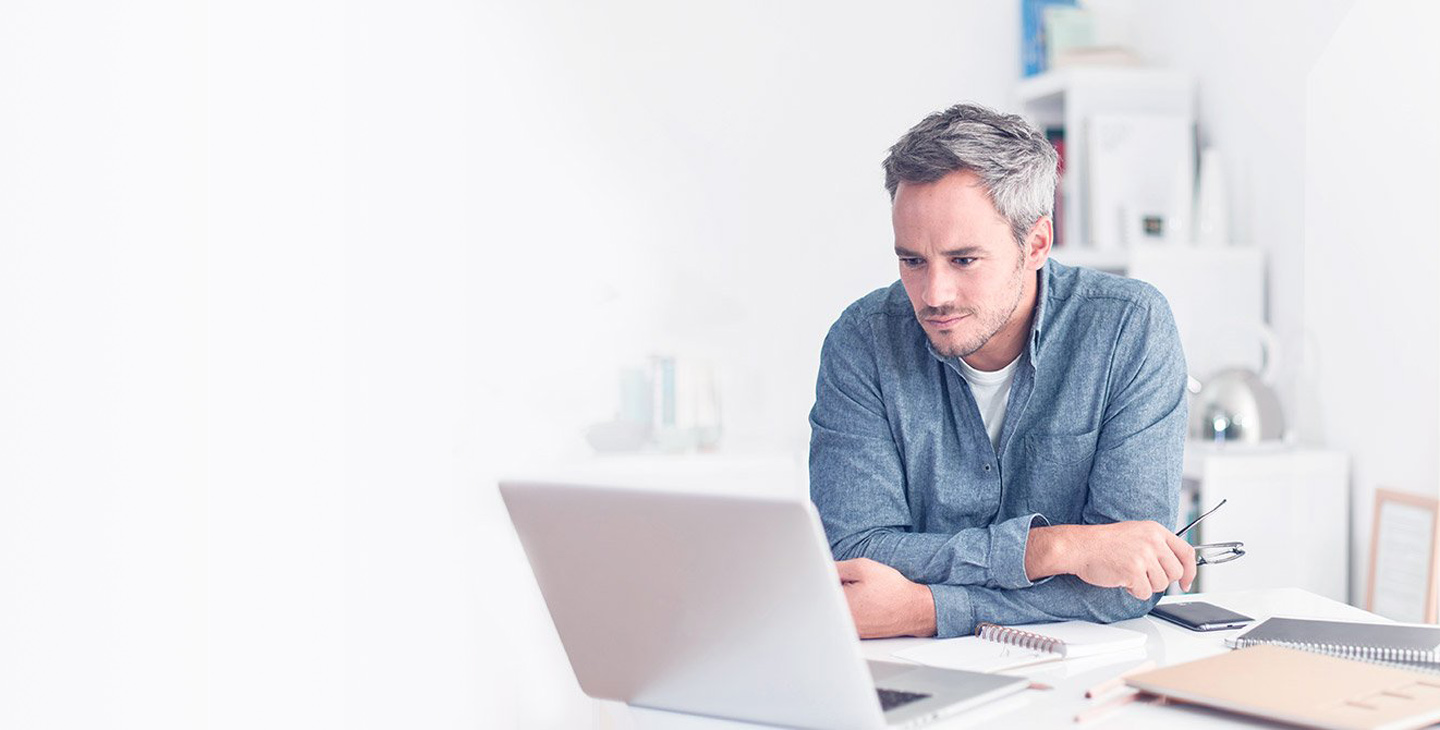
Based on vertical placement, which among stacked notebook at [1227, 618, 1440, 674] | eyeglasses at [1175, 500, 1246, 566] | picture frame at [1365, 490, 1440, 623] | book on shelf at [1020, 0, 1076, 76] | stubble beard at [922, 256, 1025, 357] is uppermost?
book on shelf at [1020, 0, 1076, 76]

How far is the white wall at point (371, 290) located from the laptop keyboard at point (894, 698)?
176 cm

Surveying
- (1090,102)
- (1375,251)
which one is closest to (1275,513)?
(1375,251)

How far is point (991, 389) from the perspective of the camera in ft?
Result: 5.64

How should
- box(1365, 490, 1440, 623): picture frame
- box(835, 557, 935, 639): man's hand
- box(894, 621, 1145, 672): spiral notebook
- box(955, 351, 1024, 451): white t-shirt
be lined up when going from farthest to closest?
→ box(1365, 490, 1440, 623): picture frame < box(955, 351, 1024, 451): white t-shirt < box(835, 557, 935, 639): man's hand < box(894, 621, 1145, 672): spiral notebook

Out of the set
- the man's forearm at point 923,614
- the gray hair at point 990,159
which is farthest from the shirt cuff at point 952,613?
the gray hair at point 990,159

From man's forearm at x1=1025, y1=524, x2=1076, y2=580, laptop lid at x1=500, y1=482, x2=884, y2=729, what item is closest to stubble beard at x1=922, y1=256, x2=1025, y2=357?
man's forearm at x1=1025, y1=524, x2=1076, y2=580

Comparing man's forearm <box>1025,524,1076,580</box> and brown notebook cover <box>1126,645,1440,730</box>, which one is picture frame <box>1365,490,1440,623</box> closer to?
man's forearm <box>1025,524,1076,580</box>

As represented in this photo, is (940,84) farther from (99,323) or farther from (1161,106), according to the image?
(99,323)

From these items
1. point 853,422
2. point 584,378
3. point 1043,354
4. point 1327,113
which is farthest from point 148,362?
point 1327,113

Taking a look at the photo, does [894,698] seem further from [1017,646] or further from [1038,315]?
[1038,315]

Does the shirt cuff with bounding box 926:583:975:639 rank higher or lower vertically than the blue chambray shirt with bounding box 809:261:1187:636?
lower

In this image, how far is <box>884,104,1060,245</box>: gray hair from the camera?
1.58 m

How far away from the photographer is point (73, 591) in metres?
2.65

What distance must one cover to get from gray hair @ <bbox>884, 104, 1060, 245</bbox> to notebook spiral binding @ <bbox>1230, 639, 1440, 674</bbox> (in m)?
0.62
